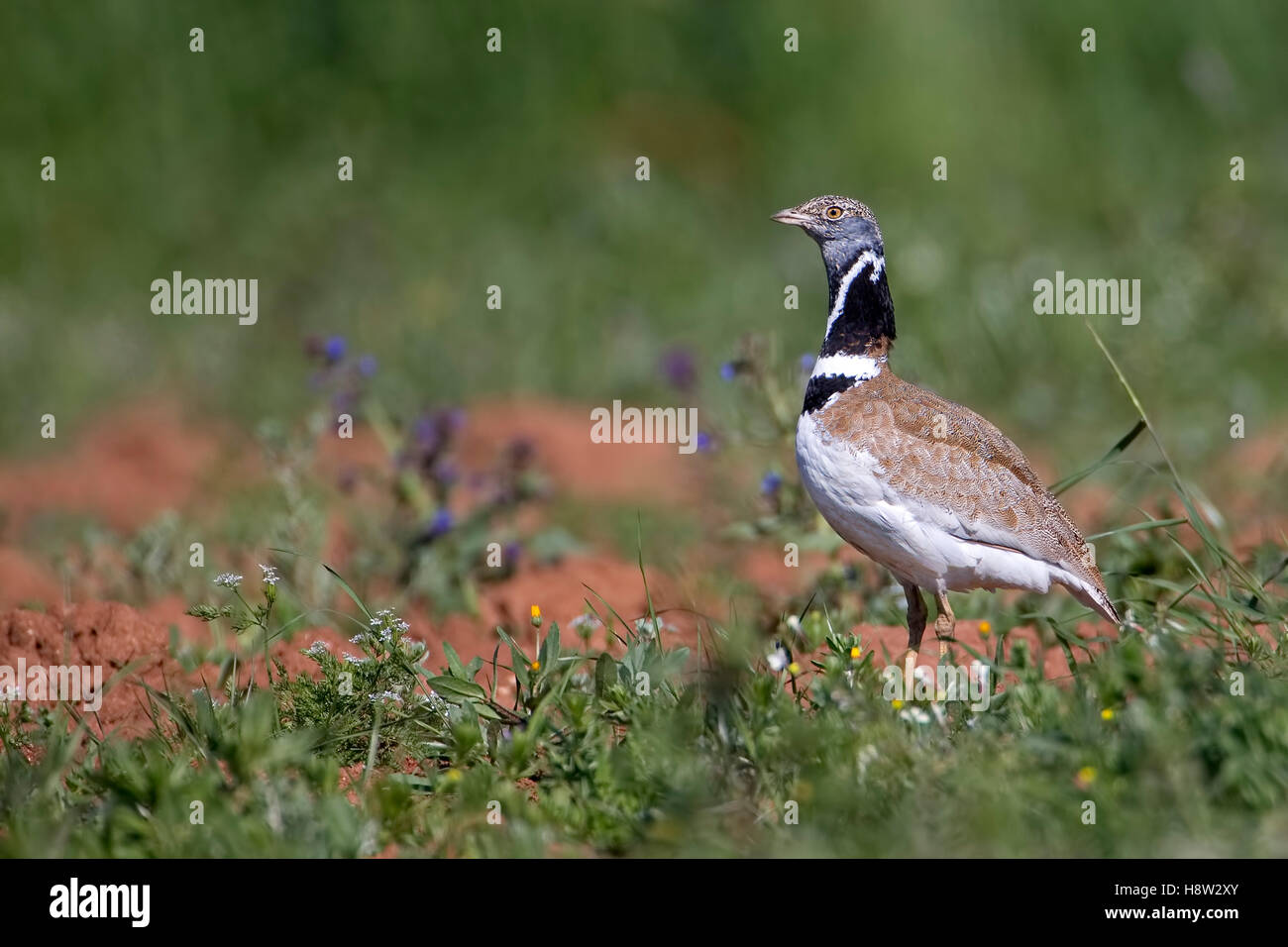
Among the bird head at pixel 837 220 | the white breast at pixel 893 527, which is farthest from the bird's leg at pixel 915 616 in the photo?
the bird head at pixel 837 220

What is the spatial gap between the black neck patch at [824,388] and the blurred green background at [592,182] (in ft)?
15.5

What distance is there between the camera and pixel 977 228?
12461mm

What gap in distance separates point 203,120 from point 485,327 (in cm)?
373

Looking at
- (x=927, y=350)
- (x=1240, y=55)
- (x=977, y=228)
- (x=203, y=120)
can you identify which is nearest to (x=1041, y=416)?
(x=927, y=350)

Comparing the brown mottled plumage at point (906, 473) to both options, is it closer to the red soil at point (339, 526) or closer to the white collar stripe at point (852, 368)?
the white collar stripe at point (852, 368)

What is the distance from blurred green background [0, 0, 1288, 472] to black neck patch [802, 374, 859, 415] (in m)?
4.74

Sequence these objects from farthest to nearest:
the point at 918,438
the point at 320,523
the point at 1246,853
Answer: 1. the point at 320,523
2. the point at 918,438
3. the point at 1246,853

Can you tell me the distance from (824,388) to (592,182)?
27.2ft

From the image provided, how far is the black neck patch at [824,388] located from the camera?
17.6ft

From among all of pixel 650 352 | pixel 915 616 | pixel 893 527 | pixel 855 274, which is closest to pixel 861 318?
pixel 855 274

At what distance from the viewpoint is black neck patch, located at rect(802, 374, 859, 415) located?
537 centimetres
